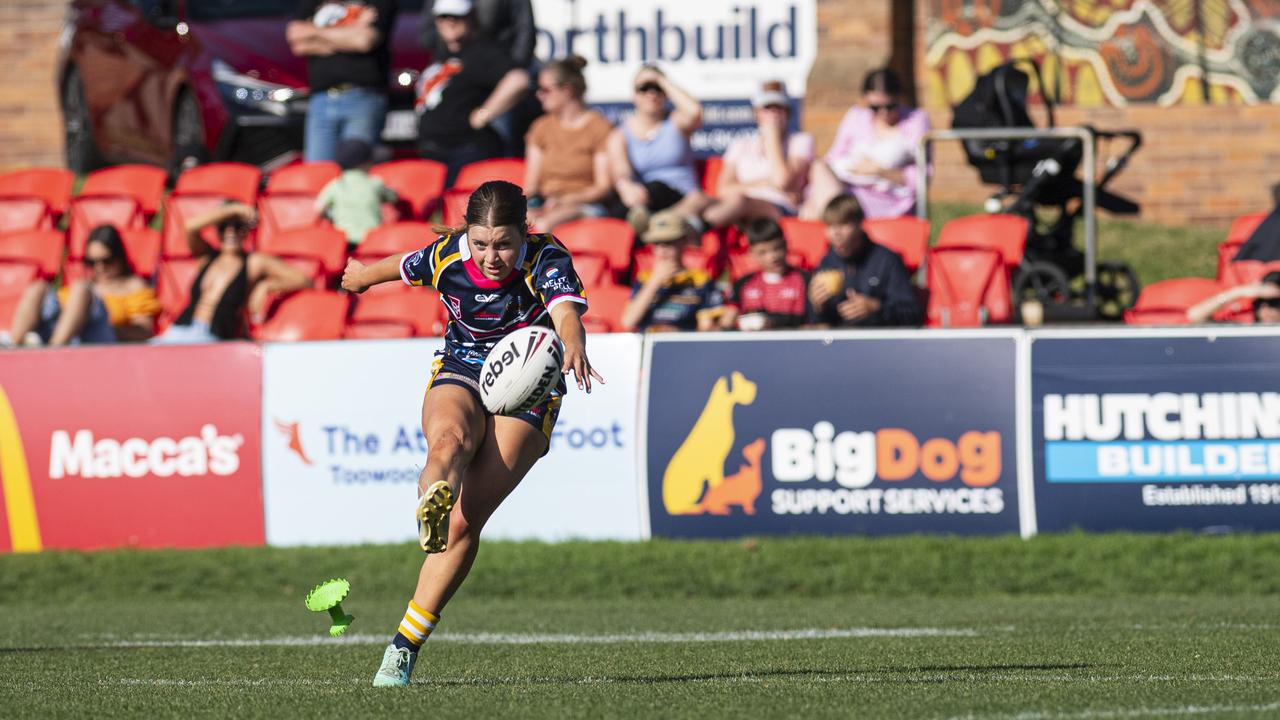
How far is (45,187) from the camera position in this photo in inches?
706

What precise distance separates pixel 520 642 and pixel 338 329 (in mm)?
5118

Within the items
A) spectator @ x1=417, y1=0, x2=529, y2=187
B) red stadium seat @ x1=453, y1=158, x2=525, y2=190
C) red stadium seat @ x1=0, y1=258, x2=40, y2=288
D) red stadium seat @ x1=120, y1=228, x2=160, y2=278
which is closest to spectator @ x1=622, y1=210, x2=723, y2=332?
red stadium seat @ x1=453, y1=158, x2=525, y2=190

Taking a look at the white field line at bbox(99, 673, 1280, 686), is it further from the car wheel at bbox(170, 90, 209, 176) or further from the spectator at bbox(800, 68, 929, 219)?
the car wheel at bbox(170, 90, 209, 176)

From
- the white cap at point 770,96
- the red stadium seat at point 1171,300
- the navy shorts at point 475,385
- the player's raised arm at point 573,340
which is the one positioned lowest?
the navy shorts at point 475,385

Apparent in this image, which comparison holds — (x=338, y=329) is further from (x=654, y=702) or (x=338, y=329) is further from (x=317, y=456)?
(x=654, y=702)

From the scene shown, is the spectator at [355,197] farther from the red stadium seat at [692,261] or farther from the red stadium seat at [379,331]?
the red stadium seat at [692,261]

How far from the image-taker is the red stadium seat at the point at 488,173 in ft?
51.0

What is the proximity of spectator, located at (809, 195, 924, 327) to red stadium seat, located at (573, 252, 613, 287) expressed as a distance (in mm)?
1666

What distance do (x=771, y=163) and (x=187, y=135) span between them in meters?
6.33

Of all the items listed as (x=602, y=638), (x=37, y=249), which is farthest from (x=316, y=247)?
(x=602, y=638)

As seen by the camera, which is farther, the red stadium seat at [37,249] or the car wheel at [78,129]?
the car wheel at [78,129]

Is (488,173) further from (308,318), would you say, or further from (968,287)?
(968,287)

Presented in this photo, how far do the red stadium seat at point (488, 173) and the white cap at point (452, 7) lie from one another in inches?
49.9

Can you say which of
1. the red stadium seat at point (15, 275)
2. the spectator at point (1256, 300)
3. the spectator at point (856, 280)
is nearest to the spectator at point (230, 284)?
the red stadium seat at point (15, 275)
